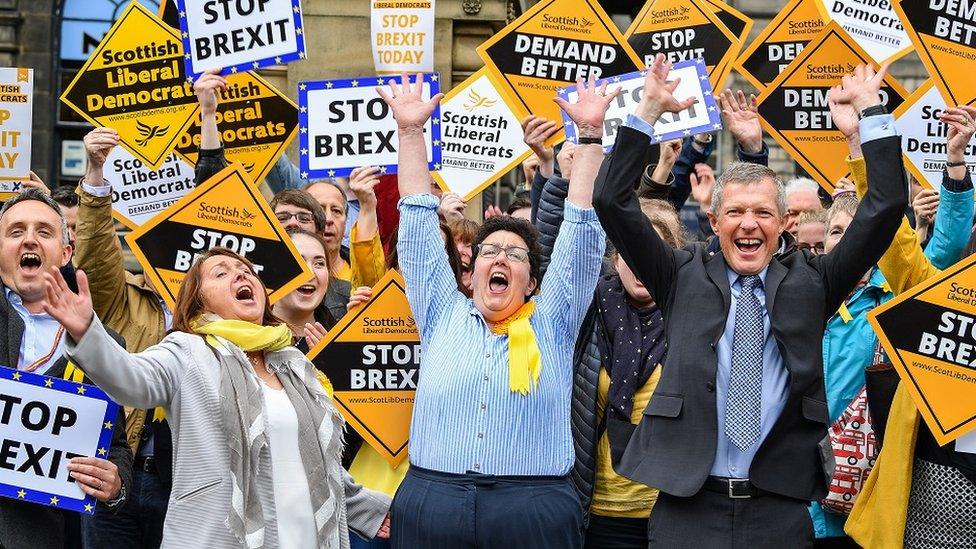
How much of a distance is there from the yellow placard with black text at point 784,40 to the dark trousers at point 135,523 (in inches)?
168

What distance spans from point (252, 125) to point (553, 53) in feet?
5.61

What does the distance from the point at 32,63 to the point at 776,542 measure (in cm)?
1426

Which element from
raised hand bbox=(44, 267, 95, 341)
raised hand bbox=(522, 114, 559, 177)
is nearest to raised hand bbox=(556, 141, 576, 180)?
raised hand bbox=(522, 114, 559, 177)

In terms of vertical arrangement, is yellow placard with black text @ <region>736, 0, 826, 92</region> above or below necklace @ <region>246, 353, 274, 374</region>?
above

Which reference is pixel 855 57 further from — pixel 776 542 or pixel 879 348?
pixel 776 542

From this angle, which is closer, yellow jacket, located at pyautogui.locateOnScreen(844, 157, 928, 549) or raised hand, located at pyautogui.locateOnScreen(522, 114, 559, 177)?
yellow jacket, located at pyautogui.locateOnScreen(844, 157, 928, 549)

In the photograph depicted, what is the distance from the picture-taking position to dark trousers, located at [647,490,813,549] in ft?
17.0

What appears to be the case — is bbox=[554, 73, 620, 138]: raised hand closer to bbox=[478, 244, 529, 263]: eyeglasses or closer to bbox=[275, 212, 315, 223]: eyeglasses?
bbox=[478, 244, 529, 263]: eyeglasses

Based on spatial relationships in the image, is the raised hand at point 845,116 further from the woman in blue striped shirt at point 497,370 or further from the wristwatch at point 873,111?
the woman in blue striped shirt at point 497,370

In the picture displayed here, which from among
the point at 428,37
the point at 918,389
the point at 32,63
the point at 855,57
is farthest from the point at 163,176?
the point at 32,63

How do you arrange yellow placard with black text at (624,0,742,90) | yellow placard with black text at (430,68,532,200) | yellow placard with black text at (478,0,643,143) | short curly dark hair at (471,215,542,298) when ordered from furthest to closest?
yellow placard with black text at (430,68,532,200) → yellow placard with black text at (624,0,742,90) → yellow placard with black text at (478,0,643,143) → short curly dark hair at (471,215,542,298)

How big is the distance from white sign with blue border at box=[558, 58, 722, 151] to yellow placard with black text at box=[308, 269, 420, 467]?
54.1 inches

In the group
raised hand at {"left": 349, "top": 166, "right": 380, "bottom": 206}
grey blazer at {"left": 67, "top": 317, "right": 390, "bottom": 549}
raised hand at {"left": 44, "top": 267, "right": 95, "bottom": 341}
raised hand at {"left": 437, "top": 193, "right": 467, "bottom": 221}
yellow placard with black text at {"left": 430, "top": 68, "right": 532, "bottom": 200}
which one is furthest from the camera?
yellow placard with black text at {"left": 430, "top": 68, "right": 532, "bottom": 200}

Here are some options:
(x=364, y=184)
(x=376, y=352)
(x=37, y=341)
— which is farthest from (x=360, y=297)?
(x=37, y=341)
